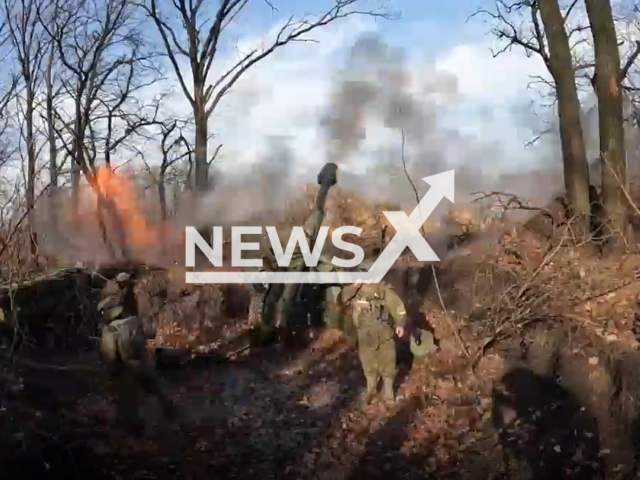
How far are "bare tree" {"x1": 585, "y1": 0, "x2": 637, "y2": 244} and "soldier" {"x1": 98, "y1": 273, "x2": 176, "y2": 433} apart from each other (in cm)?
639

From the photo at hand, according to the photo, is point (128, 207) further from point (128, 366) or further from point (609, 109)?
point (609, 109)

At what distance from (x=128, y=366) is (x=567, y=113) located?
296 inches

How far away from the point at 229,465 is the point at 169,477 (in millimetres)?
598

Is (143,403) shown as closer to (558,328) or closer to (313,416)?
(313,416)

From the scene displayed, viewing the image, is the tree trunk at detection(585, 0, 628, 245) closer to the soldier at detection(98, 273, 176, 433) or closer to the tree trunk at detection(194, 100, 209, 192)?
the soldier at detection(98, 273, 176, 433)

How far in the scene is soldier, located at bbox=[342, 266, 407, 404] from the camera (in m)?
8.52

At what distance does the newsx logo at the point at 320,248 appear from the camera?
11391 millimetres

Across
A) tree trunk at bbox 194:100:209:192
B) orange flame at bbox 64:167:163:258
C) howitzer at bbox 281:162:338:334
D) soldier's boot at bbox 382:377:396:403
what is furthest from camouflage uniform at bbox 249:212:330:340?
tree trunk at bbox 194:100:209:192

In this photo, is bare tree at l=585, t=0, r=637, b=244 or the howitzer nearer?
bare tree at l=585, t=0, r=637, b=244

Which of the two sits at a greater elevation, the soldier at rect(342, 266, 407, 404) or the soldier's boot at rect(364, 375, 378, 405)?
the soldier at rect(342, 266, 407, 404)

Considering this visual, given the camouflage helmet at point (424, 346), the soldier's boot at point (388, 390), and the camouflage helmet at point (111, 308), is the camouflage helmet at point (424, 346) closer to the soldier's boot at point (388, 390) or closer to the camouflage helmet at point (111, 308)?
the soldier's boot at point (388, 390)

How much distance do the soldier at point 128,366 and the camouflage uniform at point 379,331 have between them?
230cm

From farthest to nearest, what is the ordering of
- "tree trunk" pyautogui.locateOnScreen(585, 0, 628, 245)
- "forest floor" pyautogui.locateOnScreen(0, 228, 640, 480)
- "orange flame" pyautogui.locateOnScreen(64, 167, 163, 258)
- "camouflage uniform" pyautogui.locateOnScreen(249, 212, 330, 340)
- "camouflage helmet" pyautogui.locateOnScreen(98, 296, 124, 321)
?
"orange flame" pyautogui.locateOnScreen(64, 167, 163, 258), "camouflage uniform" pyautogui.locateOnScreen(249, 212, 330, 340), "tree trunk" pyautogui.locateOnScreen(585, 0, 628, 245), "camouflage helmet" pyautogui.locateOnScreen(98, 296, 124, 321), "forest floor" pyautogui.locateOnScreen(0, 228, 640, 480)

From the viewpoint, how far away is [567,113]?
11.3 meters
